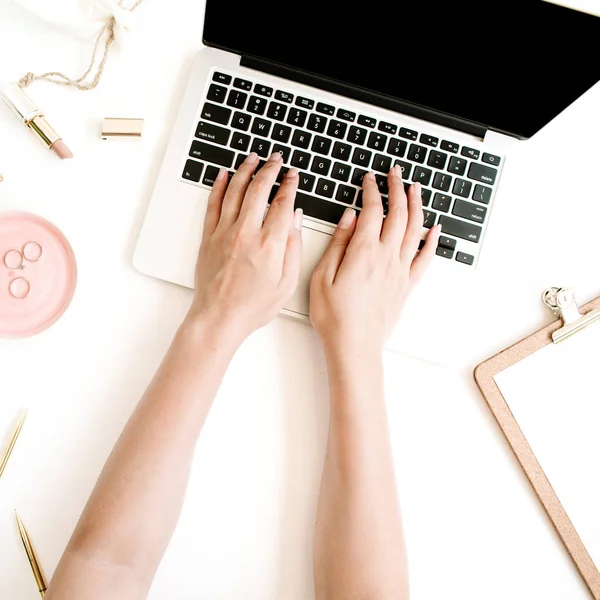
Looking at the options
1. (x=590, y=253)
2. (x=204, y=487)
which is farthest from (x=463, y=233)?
(x=204, y=487)

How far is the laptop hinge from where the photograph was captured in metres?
0.61

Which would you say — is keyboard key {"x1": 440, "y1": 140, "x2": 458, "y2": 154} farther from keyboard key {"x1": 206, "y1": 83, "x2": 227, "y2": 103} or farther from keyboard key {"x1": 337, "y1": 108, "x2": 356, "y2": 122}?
keyboard key {"x1": 206, "y1": 83, "x2": 227, "y2": 103}

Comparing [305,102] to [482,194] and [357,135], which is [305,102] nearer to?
[357,135]

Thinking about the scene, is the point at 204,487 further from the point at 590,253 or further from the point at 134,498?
the point at 590,253

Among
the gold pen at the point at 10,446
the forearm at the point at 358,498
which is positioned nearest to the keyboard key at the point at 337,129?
the forearm at the point at 358,498

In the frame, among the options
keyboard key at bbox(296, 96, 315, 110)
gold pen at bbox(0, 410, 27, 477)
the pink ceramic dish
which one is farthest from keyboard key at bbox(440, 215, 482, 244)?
gold pen at bbox(0, 410, 27, 477)

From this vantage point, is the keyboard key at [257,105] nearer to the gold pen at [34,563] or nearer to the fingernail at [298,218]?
the fingernail at [298,218]

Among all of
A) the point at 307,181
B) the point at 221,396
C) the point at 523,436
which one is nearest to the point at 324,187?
the point at 307,181

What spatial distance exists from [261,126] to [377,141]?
14 cm

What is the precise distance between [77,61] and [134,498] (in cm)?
50

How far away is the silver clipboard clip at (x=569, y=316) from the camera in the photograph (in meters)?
0.62

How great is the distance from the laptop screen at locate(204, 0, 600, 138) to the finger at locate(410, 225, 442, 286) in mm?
137

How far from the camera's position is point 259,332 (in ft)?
2.04

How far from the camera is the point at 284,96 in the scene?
0.62m
